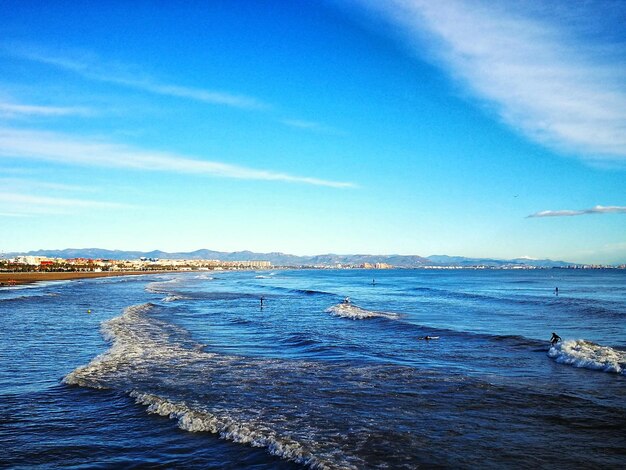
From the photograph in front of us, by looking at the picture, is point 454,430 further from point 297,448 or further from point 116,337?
point 116,337

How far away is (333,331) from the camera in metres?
30.7

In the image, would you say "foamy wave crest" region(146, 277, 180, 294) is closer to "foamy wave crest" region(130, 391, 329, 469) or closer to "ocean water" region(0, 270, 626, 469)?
"ocean water" region(0, 270, 626, 469)

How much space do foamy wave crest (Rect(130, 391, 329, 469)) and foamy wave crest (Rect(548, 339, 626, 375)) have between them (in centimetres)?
1443

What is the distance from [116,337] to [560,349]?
22715 millimetres

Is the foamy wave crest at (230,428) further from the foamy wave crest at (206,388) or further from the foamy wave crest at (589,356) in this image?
the foamy wave crest at (589,356)

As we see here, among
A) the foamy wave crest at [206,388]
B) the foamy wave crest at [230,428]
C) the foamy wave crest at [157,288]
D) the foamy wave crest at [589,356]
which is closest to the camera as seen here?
the foamy wave crest at [230,428]

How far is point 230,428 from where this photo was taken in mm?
11461

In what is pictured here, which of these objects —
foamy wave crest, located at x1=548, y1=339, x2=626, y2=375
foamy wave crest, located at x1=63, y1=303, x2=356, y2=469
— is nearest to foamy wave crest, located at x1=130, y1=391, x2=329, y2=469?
foamy wave crest, located at x1=63, y1=303, x2=356, y2=469

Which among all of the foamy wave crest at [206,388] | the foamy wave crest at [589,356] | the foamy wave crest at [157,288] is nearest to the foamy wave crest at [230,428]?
the foamy wave crest at [206,388]

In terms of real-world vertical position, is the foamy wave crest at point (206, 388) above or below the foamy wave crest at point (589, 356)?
above

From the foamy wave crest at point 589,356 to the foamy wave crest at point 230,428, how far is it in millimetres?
14430

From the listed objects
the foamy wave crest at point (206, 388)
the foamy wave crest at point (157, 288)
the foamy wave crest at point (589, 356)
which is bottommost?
the foamy wave crest at point (157, 288)

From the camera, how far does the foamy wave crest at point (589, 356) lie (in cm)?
1872

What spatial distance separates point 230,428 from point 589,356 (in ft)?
54.7
